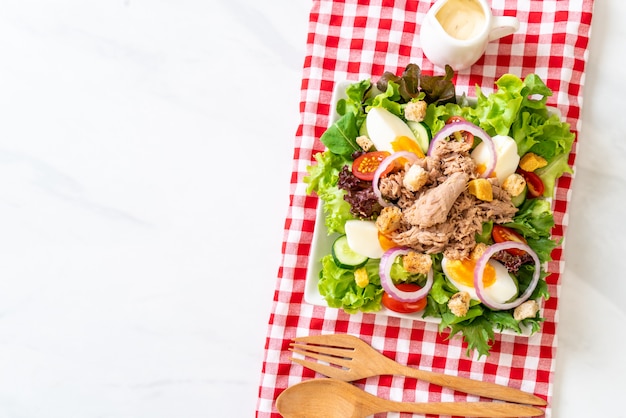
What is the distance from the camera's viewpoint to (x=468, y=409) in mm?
2180

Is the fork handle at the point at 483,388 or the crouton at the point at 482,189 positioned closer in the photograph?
the crouton at the point at 482,189

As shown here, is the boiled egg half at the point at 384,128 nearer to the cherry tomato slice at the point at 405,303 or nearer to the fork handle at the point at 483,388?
the cherry tomato slice at the point at 405,303

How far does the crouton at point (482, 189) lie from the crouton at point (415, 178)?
14 cm

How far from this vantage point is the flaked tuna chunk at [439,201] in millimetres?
1904

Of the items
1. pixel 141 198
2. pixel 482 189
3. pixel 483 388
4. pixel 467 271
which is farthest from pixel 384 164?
pixel 141 198

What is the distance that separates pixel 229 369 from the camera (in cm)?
235

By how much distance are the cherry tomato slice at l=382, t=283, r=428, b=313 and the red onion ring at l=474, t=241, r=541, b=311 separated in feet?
0.57

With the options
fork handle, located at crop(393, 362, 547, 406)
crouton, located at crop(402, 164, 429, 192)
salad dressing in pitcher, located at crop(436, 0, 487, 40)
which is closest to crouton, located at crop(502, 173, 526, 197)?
crouton, located at crop(402, 164, 429, 192)

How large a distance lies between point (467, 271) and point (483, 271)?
45mm

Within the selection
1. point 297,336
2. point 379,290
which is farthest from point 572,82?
point 297,336

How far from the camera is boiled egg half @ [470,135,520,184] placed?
1.96m

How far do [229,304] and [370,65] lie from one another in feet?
3.11

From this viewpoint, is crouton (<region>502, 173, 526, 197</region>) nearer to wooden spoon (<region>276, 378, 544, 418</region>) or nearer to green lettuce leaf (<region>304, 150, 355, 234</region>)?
green lettuce leaf (<region>304, 150, 355, 234</region>)

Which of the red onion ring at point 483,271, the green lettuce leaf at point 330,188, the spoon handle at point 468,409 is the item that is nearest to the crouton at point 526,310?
the red onion ring at point 483,271
